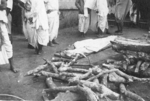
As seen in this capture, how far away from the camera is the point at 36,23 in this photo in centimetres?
648

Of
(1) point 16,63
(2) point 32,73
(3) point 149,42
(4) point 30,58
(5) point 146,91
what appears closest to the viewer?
(5) point 146,91

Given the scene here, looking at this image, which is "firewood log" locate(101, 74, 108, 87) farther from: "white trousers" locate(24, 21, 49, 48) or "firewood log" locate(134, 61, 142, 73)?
"white trousers" locate(24, 21, 49, 48)


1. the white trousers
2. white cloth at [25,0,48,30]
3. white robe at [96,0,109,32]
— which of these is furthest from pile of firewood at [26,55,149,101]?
white robe at [96,0,109,32]

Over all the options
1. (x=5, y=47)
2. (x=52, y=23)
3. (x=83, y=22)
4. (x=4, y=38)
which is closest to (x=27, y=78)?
(x=5, y=47)

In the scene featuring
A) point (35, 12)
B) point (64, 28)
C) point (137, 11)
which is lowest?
point (64, 28)

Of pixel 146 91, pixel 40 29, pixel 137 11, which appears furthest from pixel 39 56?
pixel 137 11

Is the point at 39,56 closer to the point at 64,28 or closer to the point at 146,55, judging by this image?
the point at 146,55

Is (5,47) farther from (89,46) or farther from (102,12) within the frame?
(102,12)

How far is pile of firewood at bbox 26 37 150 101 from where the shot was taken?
144 inches

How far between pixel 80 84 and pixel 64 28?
7369 mm

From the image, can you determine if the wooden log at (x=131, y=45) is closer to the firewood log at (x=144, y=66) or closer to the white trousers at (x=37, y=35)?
the firewood log at (x=144, y=66)

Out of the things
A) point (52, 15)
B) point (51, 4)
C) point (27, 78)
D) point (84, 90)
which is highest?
point (51, 4)

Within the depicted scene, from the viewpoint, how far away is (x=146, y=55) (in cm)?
514

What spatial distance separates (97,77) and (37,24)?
109 inches
